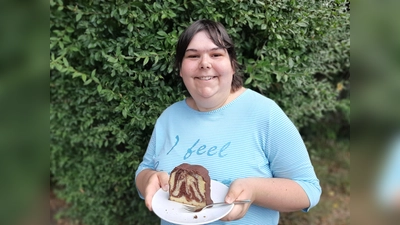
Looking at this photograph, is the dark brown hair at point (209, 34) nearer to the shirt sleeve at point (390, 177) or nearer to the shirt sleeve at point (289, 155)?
the shirt sleeve at point (289, 155)

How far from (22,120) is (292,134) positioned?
1213 mm

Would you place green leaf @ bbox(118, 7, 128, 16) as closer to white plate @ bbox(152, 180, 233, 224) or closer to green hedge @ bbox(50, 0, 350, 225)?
green hedge @ bbox(50, 0, 350, 225)

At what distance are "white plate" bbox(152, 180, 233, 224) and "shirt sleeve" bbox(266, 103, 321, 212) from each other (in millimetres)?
309

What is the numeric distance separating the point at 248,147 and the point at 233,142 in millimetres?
80

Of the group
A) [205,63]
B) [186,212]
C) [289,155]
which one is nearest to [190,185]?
[186,212]

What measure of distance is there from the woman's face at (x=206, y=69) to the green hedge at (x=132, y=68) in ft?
1.49

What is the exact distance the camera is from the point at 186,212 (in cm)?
167

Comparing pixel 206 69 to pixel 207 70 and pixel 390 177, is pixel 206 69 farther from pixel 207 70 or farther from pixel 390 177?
pixel 390 177

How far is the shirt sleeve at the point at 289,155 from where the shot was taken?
66.0 inches

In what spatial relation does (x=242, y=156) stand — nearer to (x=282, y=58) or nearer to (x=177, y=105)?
(x=177, y=105)

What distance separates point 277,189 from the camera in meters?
1.65

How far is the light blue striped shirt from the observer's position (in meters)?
1.69

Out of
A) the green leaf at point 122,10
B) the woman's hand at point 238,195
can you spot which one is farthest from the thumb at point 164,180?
the green leaf at point 122,10

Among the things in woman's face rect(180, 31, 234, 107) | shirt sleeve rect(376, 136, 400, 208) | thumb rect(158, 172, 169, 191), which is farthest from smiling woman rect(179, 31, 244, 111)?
shirt sleeve rect(376, 136, 400, 208)
